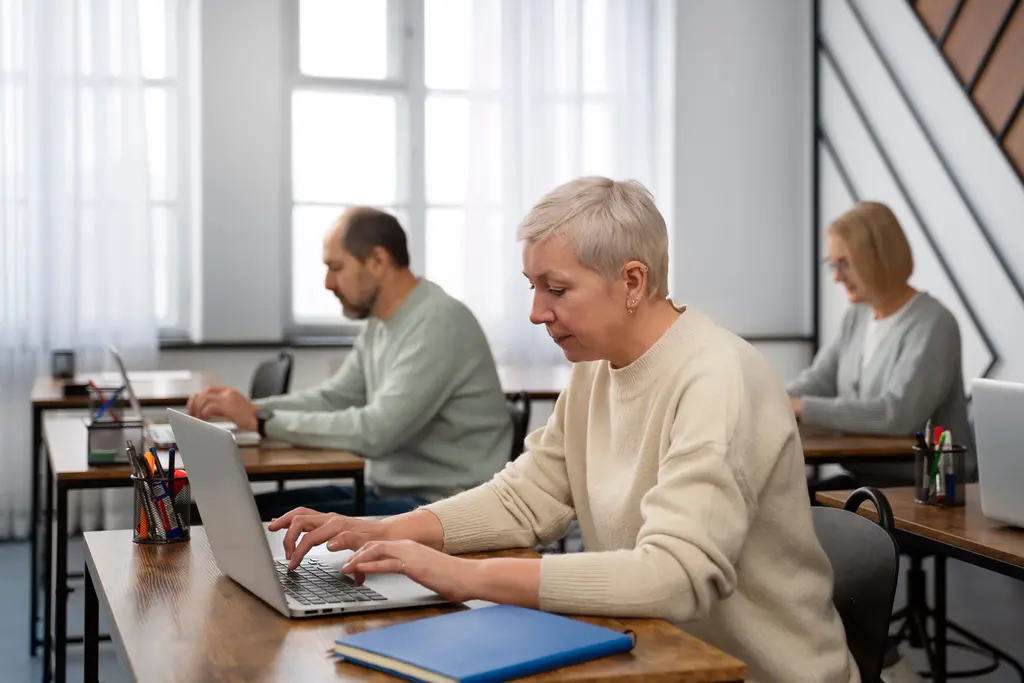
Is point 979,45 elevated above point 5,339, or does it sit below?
above

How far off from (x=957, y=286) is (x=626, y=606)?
4.31m

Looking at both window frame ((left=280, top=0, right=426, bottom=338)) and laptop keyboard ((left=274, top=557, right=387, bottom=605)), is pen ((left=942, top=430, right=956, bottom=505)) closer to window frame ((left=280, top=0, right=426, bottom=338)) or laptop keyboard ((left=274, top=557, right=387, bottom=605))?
laptop keyboard ((left=274, top=557, right=387, bottom=605))

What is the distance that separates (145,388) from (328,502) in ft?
4.64

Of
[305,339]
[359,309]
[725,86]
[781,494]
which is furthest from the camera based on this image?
[725,86]

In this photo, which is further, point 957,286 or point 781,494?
point 957,286

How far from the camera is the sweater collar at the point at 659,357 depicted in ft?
5.59

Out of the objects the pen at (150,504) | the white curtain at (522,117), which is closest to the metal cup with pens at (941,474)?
the pen at (150,504)

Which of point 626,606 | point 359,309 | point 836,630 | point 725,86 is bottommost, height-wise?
point 836,630

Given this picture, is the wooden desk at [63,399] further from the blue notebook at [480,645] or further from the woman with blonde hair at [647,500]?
the blue notebook at [480,645]

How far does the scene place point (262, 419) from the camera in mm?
3068

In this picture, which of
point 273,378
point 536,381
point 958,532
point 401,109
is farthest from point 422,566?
point 401,109

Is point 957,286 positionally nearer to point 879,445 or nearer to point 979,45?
point 979,45

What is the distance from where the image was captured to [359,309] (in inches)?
133

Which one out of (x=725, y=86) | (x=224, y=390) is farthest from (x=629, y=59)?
(x=224, y=390)
